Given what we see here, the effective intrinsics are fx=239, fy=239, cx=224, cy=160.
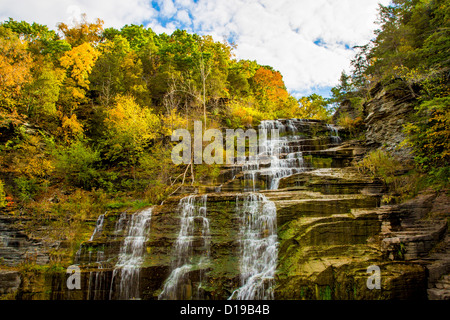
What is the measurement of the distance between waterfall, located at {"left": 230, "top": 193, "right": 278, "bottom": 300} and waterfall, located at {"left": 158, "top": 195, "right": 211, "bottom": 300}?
4.42 feet

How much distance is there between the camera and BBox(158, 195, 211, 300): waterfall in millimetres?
7840

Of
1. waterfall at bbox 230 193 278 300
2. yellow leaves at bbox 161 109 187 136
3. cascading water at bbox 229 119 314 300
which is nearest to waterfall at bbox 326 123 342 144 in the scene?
cascading water at bbox 229 119 314 300

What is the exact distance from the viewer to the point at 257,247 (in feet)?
27.9

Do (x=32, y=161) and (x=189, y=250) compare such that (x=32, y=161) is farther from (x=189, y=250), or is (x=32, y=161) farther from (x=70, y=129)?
(x=189, y=250)

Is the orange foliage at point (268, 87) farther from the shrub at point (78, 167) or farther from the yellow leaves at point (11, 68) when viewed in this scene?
the yellow leaves at point (11, 68)

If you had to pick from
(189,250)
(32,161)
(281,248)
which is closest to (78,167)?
(32,161)

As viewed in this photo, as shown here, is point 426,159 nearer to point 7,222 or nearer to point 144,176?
point 144,176

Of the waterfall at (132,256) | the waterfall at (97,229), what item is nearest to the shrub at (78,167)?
the waterfall at (97,229)

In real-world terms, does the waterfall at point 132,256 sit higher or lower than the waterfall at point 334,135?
lower

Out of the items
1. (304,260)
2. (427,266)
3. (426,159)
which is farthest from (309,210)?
(426,159)

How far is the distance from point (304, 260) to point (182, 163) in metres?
10.1

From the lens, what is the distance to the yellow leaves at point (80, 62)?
18797 millimetres

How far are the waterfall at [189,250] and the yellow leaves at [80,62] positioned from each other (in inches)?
600

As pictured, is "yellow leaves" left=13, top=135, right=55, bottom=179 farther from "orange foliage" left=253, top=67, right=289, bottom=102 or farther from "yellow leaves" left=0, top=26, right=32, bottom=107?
"orange foliage" left=253, top=67, right=289, bottom=102
